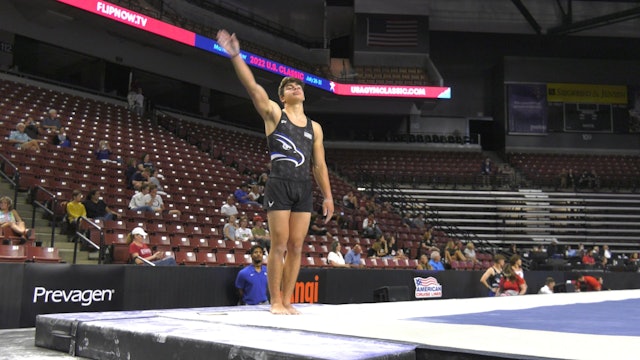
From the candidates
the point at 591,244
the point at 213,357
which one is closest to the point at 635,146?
the point at 591,244

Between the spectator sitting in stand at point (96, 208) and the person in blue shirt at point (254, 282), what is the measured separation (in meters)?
3.78

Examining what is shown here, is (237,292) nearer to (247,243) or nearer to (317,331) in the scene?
(247,243)

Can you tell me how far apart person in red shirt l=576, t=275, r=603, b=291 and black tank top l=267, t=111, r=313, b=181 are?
12254mm

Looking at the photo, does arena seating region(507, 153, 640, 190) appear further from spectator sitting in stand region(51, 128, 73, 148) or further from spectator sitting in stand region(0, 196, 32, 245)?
spectator sitting in stand region(0, 196, 32, 245)

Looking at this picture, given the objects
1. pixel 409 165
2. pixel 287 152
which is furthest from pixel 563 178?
pixel 287 152

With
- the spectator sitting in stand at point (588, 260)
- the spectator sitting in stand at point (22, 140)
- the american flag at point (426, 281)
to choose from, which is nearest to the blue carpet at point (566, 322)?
the american flag at point (426, 281)

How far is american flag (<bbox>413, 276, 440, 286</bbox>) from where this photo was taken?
40.9ft

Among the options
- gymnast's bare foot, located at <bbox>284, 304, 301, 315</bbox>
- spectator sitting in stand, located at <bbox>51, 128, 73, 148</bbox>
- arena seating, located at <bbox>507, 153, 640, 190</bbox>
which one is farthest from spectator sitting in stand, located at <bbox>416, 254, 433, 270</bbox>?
arena seating, located at <bbox>507, 153, 640, 190</bbox>

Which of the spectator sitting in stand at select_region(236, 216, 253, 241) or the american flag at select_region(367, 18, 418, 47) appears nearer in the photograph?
the spectator sitting in stand at select_region(236, 216, 253, 241)

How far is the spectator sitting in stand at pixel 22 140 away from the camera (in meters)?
12.1

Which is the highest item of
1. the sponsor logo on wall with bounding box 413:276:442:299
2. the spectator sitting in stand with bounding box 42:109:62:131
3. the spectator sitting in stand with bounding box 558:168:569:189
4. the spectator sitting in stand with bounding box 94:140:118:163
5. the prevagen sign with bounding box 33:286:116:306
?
the spectator sitting in stand with bounding box 558:168:569:189

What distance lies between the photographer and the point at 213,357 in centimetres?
253

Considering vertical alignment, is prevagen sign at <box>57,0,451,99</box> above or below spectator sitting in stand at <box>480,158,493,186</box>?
above

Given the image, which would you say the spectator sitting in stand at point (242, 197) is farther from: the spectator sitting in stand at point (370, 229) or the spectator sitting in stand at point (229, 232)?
the spectator sitting in stand at point (370, 229)
